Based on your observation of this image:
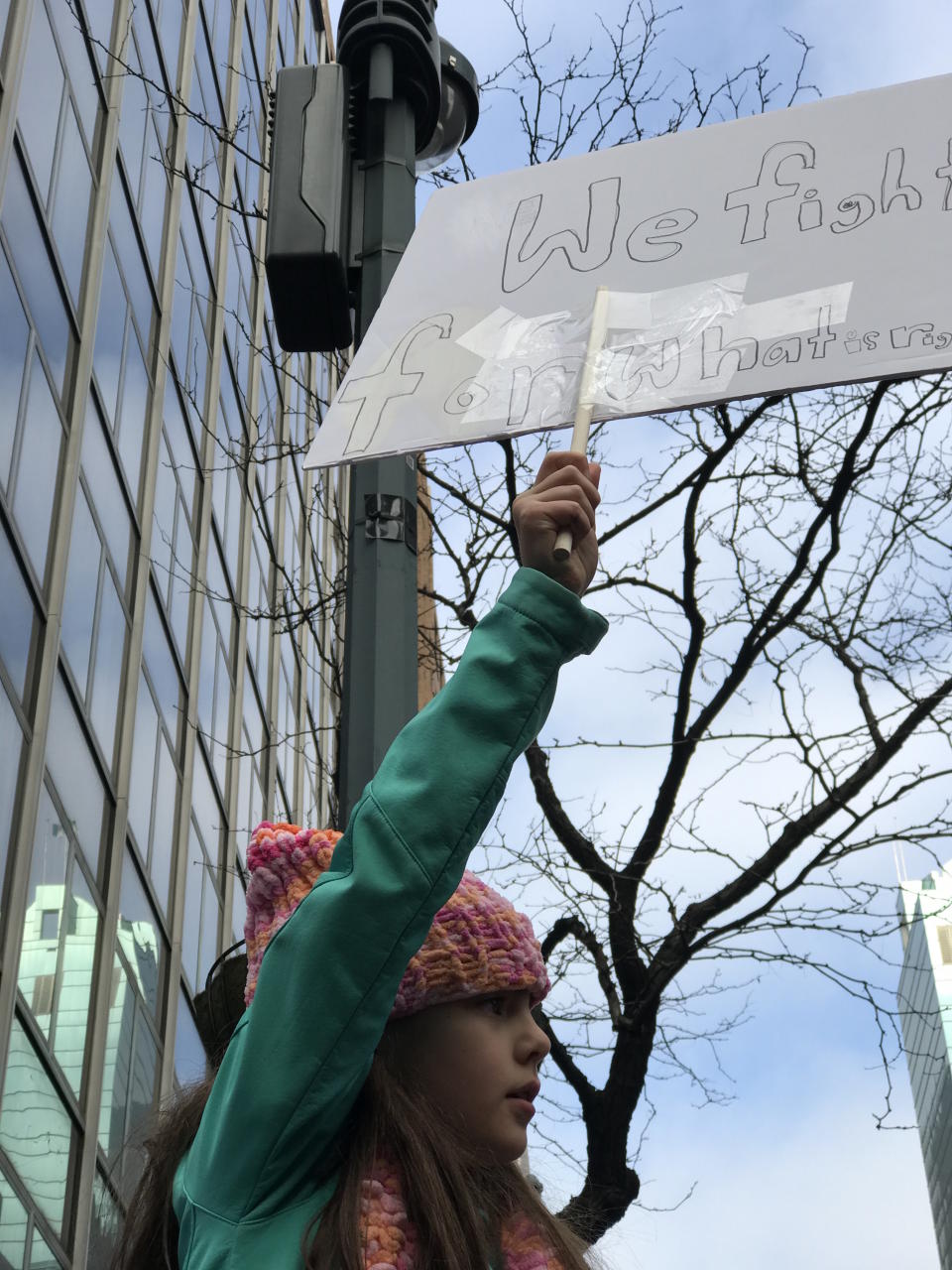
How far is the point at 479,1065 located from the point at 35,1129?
35.5ft

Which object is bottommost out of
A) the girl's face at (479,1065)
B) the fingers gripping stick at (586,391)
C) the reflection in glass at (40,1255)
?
the reflection in glass at (40,1255)

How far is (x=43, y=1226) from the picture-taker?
39.4 feet

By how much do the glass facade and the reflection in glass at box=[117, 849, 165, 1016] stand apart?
0.16ft

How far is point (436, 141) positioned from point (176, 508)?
48.3 feet

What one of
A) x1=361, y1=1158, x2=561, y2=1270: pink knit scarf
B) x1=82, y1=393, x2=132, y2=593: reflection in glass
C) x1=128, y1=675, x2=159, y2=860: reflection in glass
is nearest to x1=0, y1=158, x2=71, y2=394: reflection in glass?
x1=82, y1=393, x2=132, y2=593: reflection in glass

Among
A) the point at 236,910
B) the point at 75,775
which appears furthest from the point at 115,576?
the point at 236,910

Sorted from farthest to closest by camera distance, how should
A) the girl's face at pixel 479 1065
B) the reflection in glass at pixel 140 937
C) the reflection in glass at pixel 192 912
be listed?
1. the reflection in glass at pixel 192 912
2. the reflection in glass at pixel 140 937
3. the girl's face at pixel 479 1065

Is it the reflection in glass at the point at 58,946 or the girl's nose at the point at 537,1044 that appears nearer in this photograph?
the girl's nose at the point at 537,1044

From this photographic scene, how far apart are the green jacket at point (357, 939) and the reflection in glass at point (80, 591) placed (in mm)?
11861

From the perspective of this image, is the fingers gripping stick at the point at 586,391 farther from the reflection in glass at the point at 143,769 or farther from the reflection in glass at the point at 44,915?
the reflection in glass at the point at 143,769

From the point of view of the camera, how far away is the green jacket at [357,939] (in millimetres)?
1832

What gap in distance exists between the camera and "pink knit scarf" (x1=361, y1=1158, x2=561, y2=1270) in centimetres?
180

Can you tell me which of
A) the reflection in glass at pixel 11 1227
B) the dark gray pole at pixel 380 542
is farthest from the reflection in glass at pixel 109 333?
the dark gray pole at pixel 380 542

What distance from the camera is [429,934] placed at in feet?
7.07
